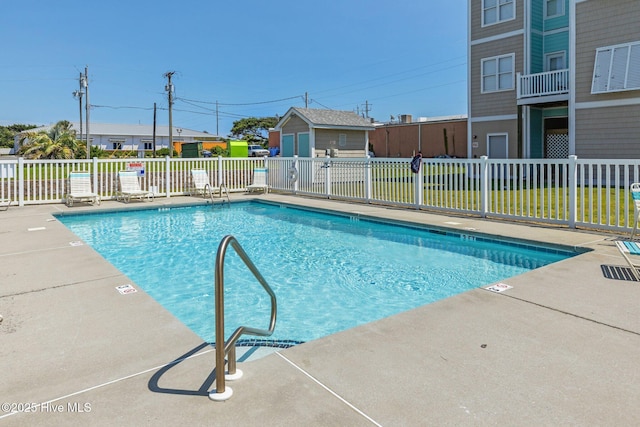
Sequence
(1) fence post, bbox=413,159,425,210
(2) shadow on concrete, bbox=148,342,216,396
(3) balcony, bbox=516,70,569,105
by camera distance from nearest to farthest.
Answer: (2) shadow on concrete, bbox=148,342,216,396 < (1) fence post, bbox=413,159,425,210 < (3) balcony, bbox=516,70,569,105

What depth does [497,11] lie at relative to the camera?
60.0ft

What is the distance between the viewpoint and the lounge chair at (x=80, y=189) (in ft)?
39.4

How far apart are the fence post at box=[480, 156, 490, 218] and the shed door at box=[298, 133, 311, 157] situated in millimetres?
10595

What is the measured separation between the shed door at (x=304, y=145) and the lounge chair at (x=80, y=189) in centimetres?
888

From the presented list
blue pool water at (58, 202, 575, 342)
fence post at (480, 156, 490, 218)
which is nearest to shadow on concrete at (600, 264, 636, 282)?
blue pool water at (58, 202, 575, 342)

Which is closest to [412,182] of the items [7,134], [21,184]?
[21,184]

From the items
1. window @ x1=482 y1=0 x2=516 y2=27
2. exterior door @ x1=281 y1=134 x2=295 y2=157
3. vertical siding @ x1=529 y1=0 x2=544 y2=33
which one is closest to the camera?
vertical siding @ x1=529 y1=0 x2=544 y2=33

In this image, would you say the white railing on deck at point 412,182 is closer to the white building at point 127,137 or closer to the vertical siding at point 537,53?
the vertical siding at point 537,53

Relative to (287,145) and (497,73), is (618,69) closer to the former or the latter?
(497,73)

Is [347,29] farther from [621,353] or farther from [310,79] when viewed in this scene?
[621,353]

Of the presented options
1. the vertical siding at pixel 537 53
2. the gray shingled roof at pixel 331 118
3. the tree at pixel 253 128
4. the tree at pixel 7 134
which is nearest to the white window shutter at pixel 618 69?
the vertical siding at pixel 537 53

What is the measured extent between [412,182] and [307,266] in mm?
6545

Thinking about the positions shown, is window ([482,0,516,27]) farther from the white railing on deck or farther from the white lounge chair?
the white lounge chair

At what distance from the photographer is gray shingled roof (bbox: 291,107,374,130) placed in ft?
60.2
